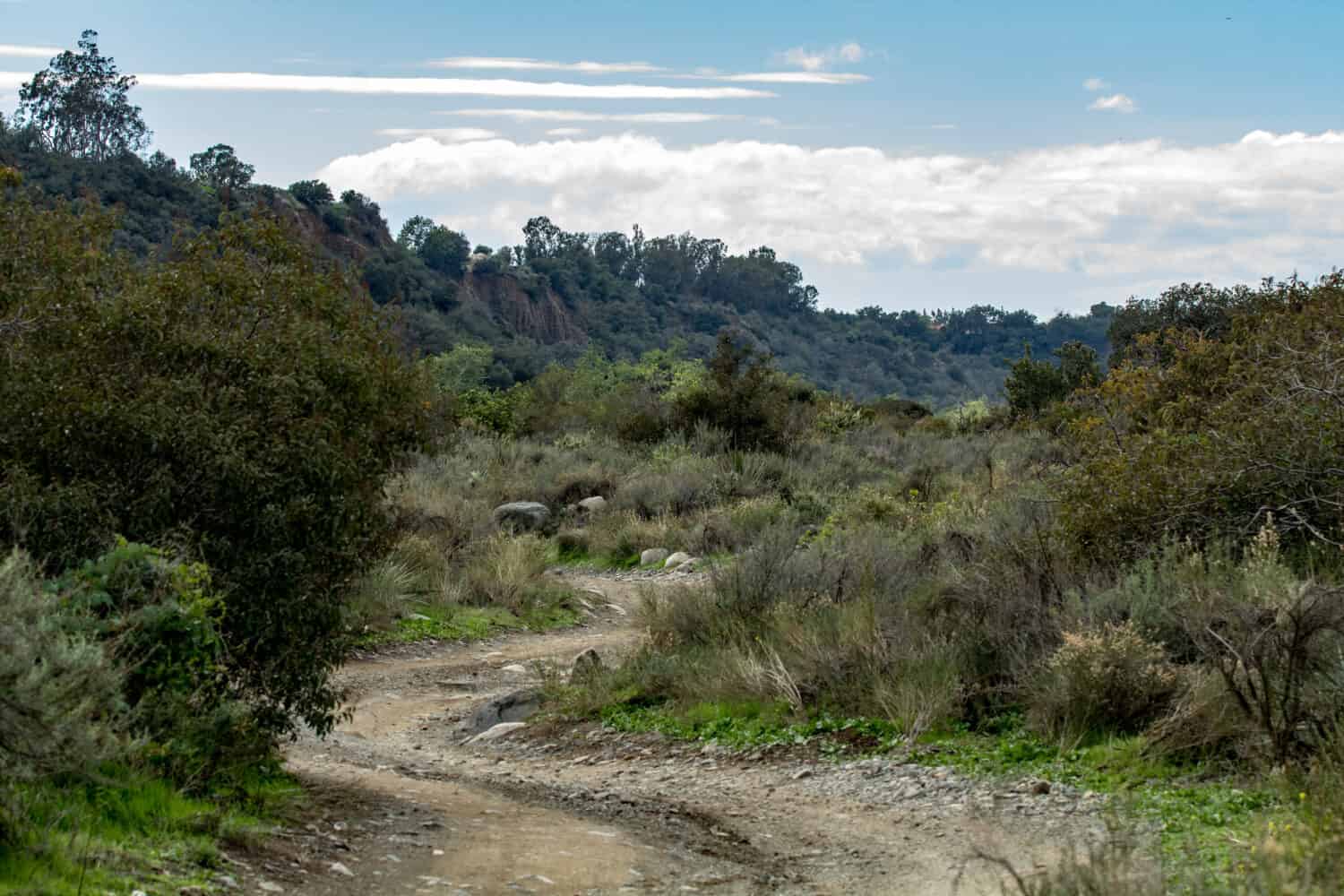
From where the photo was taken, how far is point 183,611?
19.3 feet

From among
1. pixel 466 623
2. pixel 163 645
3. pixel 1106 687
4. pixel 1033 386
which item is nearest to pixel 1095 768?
pixel 1106 687

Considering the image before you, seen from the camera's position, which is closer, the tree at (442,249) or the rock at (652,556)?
the rock at (652,556)

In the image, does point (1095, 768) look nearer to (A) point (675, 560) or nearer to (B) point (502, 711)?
(B) point (502, 711)

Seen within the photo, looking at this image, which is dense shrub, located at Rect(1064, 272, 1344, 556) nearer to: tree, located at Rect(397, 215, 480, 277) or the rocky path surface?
the rocky path surface

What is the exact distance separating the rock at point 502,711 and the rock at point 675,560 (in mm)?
8533

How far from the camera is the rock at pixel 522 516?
22.0 m

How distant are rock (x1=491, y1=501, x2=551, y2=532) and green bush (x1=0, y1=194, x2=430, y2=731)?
1379 centimetres

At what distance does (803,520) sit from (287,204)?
54.1 meters

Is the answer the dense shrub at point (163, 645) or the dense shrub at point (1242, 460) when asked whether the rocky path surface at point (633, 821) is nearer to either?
the dense shrub at point (163, 645)

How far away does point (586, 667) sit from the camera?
1110 centimetres

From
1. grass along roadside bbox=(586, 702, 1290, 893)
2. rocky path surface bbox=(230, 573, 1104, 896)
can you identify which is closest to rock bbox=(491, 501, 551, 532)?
rocky path surface bbox=(230, 573, 1104, 896)

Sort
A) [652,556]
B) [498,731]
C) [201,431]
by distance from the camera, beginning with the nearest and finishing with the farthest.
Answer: [201,431] < [498,731] < [652,556]

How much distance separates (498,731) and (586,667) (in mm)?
1178

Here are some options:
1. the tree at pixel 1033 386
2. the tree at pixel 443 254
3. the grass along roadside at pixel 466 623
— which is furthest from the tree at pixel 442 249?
the grass along roadside at pixel 466 623
